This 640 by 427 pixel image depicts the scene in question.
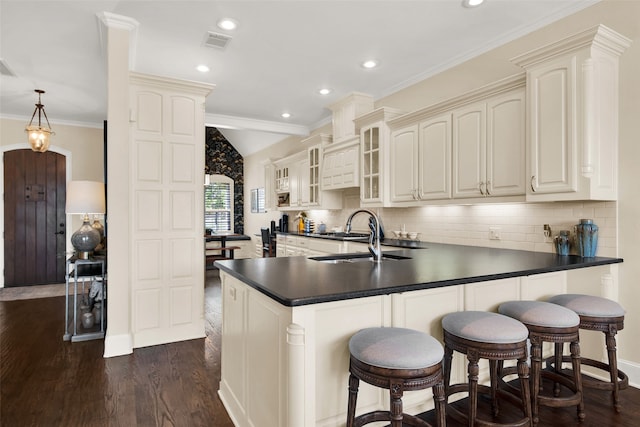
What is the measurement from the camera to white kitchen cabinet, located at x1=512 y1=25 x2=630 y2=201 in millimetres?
2518

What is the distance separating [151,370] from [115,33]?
2882 millimetres

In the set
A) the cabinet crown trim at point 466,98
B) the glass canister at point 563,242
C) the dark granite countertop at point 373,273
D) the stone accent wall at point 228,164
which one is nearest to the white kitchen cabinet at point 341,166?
the cabinet crown trim at point 466,98

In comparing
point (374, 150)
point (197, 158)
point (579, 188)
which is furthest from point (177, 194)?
point (579, 188)

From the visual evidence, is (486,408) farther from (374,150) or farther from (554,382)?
(374,150)

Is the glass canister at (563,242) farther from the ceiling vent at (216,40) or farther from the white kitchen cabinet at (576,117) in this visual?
the ceiling vent at (216,40)

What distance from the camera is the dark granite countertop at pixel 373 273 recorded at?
1592mm

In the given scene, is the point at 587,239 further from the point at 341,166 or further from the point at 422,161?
the point at 341,166

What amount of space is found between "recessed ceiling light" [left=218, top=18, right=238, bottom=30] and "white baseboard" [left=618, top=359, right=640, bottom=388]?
4.14 m

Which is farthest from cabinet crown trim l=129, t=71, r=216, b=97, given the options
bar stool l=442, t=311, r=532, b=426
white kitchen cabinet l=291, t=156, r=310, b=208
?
bar stool l=442, t=311, r=532, b=426

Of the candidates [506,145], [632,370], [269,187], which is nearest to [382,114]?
[506,145]

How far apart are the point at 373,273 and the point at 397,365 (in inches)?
23.9

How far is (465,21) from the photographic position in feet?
10.6

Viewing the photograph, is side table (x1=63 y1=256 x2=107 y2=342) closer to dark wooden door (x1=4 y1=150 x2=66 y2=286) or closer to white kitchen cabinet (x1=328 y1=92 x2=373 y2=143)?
dark wooden door (x1=4 y1=150 x2=66 y2=286)

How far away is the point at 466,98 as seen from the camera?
3.44 m
